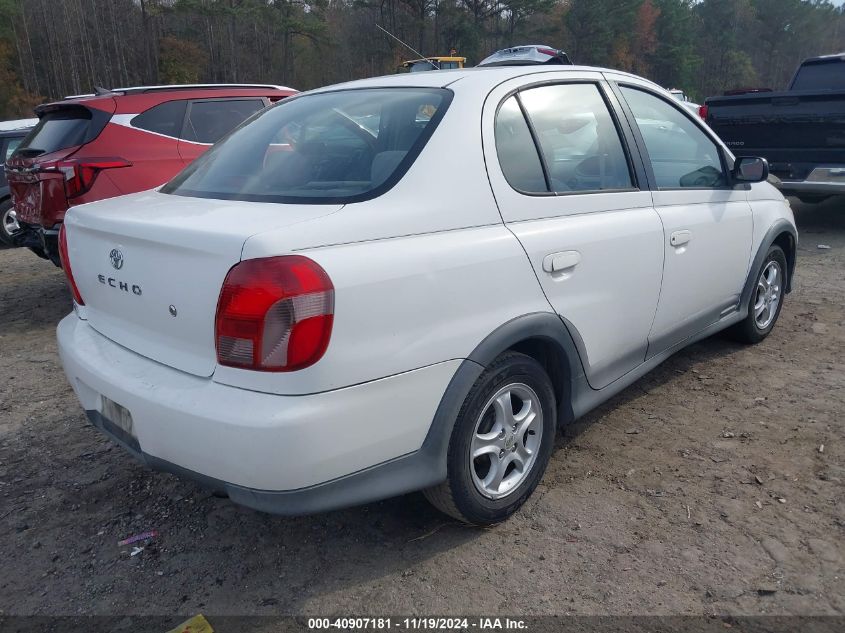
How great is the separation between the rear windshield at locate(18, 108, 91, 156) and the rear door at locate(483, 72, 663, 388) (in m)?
4.37

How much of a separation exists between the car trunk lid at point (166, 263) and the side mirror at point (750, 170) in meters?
2.77

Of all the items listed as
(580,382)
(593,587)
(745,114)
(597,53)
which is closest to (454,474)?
(593,587)

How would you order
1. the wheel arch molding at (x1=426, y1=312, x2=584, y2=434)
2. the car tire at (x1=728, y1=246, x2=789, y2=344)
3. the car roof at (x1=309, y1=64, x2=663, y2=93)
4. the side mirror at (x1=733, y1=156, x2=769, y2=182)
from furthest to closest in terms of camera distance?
1. the car tire at (x1=728, y1=246, x2=789, y2=344)
2. the side mirror at (x1=733, y1=156, x2=769, y2=182)
3. the car roof at (x1=309, y1=64, x2=663, y2=93)
4. the wheel arch molding at (x1=426, y1=312, x2=584, y2=434)

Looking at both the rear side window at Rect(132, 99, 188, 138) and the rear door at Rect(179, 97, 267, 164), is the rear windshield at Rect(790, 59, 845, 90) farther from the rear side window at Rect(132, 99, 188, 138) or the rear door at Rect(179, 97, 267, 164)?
the rear side window at Rect(132, 99, 188, 138)

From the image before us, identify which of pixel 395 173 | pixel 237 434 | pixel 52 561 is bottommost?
pixel 52 561

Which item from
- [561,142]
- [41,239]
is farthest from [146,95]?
[561,142]

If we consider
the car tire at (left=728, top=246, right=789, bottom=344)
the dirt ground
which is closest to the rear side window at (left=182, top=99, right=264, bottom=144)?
the dirt ground

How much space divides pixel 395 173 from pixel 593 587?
5.22ft

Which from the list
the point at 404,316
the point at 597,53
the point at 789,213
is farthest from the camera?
the point at 597,53

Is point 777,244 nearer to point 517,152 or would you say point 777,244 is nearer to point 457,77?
point 517,152

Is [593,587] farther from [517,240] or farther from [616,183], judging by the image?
[616,183]

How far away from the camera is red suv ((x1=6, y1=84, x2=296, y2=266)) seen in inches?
214

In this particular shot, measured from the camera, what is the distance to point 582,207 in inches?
113

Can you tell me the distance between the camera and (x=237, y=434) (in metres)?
1.98
